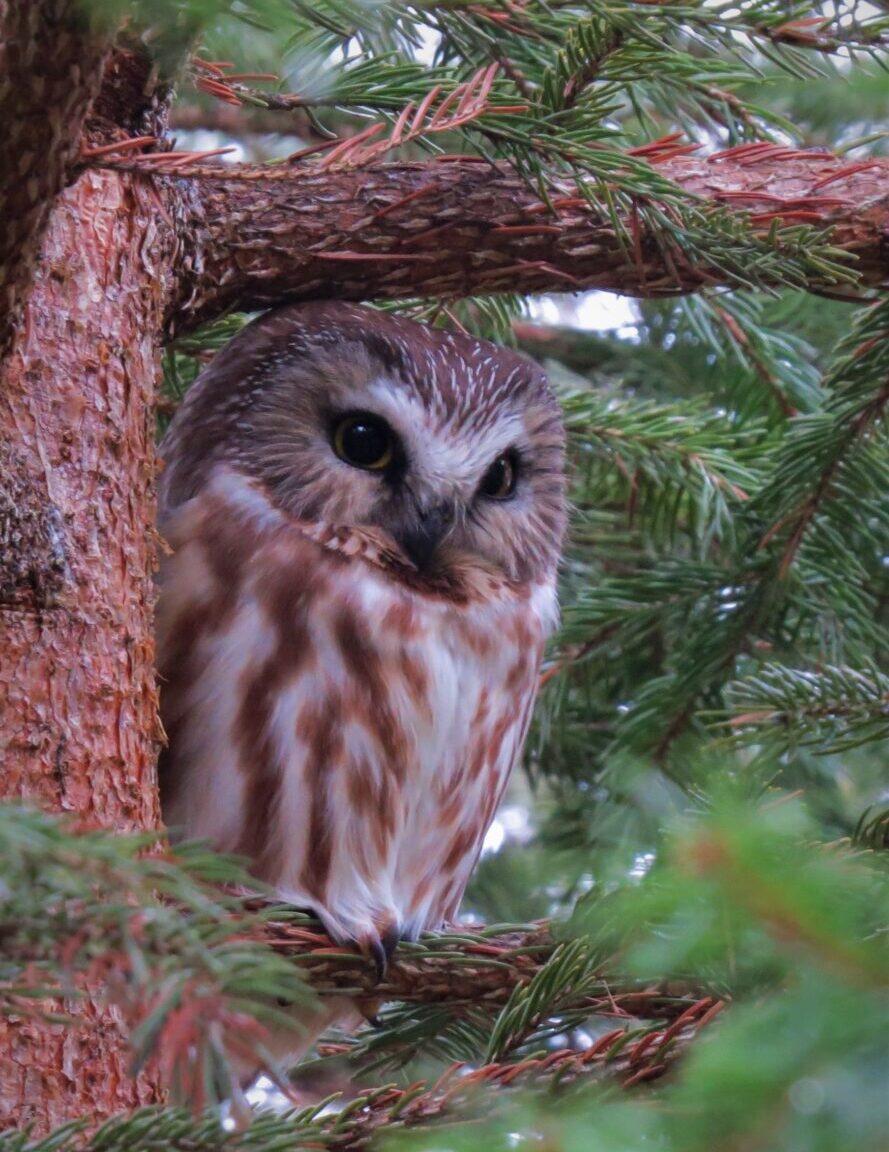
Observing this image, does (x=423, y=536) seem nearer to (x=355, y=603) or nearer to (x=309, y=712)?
(x=355, y=603)

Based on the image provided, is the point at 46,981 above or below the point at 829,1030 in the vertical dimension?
below

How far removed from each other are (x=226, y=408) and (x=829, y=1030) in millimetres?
2183

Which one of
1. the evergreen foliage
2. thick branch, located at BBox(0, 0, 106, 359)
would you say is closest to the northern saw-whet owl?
the evergreen foliage

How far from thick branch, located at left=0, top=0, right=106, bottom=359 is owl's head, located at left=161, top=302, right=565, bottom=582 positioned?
1.22 m

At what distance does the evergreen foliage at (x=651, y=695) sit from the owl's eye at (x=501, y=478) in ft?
1.15

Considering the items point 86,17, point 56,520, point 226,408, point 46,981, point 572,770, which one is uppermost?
point 86,17

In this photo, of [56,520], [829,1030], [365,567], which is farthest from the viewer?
[365,567]

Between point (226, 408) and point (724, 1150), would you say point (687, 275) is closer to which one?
point (226, 408)

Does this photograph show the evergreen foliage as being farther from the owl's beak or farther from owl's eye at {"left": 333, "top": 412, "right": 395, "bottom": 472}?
the owl's beak

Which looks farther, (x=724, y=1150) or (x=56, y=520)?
(x=56, y=520)

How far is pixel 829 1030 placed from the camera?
73 cm

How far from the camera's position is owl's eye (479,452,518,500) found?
288 centimetres

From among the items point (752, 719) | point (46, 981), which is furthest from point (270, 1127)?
point (752, 719)

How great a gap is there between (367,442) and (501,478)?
0.36 m
